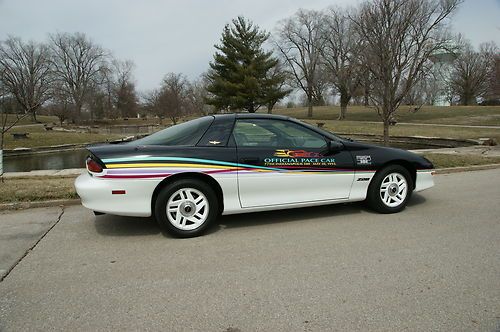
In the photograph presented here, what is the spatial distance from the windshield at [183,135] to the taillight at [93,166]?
518mm

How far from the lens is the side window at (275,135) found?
456 cm

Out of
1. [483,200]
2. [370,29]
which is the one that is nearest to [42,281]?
[483,200]

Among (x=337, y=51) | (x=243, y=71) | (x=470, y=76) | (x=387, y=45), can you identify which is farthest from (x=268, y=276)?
(x=470, y=76)

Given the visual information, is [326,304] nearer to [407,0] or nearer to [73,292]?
[73,292]

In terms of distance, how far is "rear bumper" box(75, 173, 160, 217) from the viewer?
398 centimetres

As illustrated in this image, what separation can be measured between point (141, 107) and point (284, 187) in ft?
269

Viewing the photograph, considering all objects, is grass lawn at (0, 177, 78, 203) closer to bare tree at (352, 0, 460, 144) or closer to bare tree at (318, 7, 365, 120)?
bare tree at (352, 0, 460, 144)

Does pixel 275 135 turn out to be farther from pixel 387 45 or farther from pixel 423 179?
pixel 387 45

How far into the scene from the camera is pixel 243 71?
36.6m

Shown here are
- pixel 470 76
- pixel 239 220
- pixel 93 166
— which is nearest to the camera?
pixel 93 166

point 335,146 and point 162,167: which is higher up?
point 335,146

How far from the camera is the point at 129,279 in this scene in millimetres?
3197

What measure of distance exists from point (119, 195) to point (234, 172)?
1.35 meters

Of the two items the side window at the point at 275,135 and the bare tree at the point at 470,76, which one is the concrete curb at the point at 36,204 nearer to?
the side window at the point at 275,135
